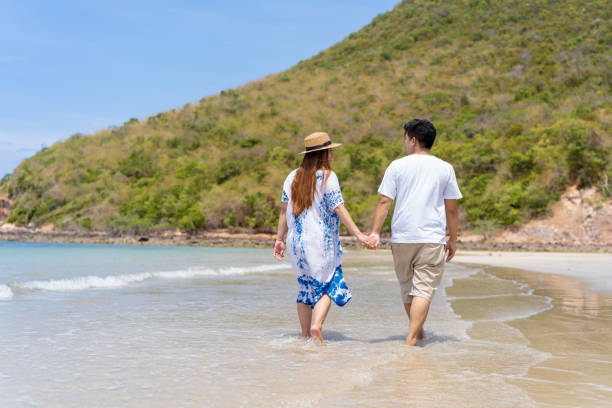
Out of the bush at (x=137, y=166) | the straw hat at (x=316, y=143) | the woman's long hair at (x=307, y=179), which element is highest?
the bush at (x=137, y=166)

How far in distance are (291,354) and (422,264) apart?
4.05ft

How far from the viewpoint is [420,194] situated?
420 cm

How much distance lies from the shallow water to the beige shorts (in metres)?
0.48

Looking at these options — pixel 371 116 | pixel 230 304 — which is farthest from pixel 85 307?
pixel 371 116

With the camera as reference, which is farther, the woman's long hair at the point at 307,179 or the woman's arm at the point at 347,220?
the woman's long hair at the point at 307,179

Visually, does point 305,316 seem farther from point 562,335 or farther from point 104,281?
point 104,281

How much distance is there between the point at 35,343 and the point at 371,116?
177ft

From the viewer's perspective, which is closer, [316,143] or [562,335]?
[316,143]

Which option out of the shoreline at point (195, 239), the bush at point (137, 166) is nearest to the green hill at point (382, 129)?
the bush at point (137, 166)

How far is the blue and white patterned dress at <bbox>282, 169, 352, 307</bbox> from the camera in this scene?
4.35 metres

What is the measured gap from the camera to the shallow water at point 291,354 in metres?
3.04

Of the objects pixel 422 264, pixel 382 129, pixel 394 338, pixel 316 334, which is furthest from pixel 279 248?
pixel 382 129

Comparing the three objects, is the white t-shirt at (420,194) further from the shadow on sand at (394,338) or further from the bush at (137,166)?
the bush at (137,166)

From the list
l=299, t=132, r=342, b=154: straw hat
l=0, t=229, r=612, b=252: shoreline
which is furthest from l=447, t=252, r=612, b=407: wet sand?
l=0, t=229, r=612, b=252: shoreline
